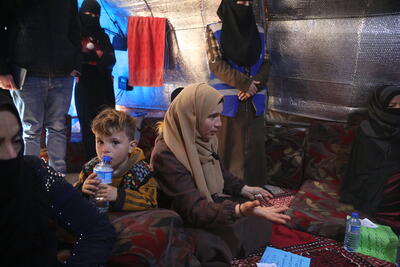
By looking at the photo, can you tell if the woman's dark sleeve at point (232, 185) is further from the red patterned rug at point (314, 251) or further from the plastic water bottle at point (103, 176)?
the plastic water bottle at point (103, 176)

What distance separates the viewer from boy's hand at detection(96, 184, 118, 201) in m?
1.35

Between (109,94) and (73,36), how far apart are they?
34.7 inches

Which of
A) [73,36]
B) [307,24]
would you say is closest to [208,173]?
[73,36]

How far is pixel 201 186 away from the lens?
166 centimetres

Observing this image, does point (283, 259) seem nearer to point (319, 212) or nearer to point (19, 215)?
point (319, 212)

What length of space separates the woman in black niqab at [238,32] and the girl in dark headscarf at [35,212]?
186cm

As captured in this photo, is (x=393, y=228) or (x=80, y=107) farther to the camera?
(x=80, y=107)

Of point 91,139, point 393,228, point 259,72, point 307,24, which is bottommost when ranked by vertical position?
point 393,228

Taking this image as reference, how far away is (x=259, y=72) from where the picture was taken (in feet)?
9.07

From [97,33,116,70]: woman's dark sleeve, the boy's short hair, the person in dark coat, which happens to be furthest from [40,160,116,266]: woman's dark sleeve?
[97,33,116,70]: woman's dark sleeve

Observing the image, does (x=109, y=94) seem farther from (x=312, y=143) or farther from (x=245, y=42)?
(x=312, y=143)

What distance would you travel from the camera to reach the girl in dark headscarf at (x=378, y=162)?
2246mm

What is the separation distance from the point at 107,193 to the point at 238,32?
1.73 meters

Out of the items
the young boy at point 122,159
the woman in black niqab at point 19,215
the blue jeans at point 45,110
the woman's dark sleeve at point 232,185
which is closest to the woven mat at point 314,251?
the woman's dark sleeve at point 232,185
